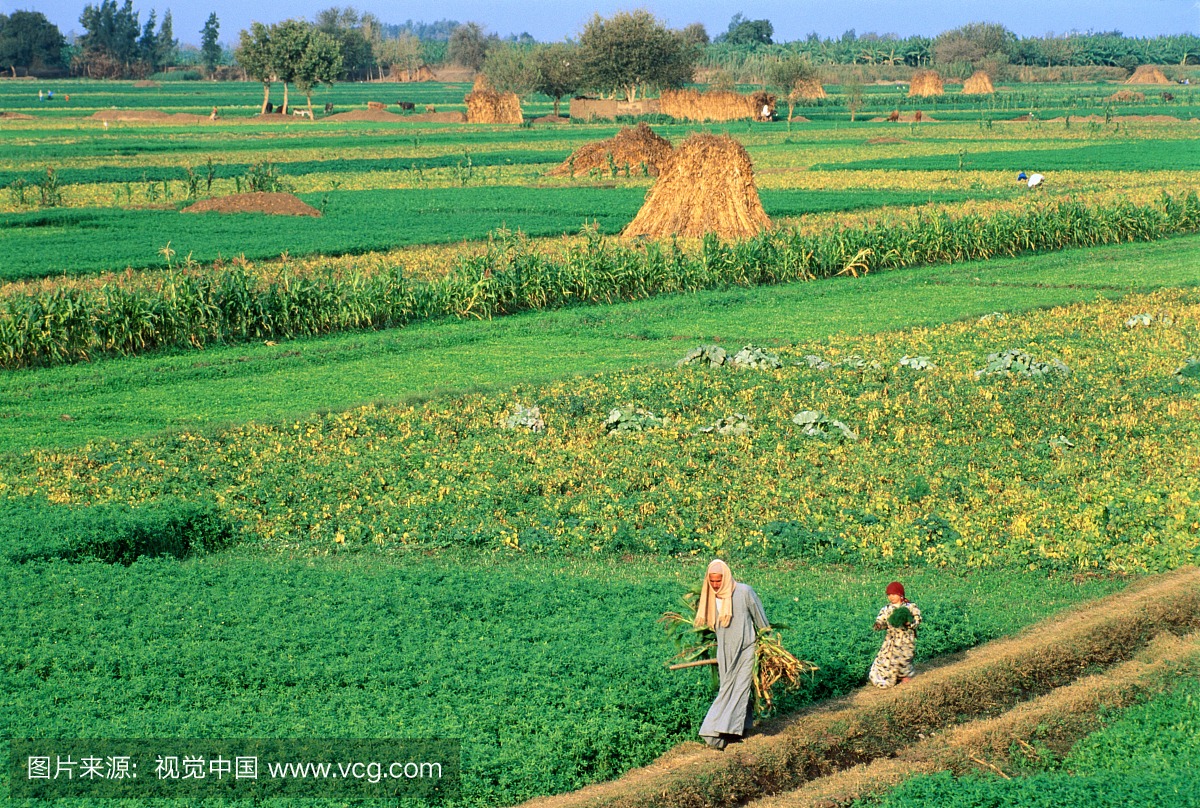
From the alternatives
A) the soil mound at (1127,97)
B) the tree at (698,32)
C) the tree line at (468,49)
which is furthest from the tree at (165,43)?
the soil mound at (1127,97)

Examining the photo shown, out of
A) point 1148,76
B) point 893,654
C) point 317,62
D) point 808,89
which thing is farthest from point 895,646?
point 1148,76

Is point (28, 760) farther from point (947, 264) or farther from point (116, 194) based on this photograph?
point (116, 194)

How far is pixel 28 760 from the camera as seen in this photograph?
7605 mm

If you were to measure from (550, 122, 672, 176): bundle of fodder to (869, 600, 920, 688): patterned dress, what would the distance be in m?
42.5

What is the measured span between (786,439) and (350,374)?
23.4 ft

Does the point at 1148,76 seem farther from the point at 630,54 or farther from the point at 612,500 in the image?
the point at 612,500

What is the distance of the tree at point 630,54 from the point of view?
9125 cm

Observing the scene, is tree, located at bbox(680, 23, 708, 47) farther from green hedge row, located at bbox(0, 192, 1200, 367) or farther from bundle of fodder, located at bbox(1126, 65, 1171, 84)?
green hedge row, located at bbox(0, 192, 1200, 367)

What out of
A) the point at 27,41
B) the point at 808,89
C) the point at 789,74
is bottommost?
the point at 808,89

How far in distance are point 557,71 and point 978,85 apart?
149ft

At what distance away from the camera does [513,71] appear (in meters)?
100

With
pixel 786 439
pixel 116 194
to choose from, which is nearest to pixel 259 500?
pixel 786 439

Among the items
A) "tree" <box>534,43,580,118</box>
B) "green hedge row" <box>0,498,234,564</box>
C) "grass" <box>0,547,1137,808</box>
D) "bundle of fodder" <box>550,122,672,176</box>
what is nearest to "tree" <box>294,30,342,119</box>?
"tree" <box>534,43,580,118</box>

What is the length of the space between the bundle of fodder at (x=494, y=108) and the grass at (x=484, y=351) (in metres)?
63.2
